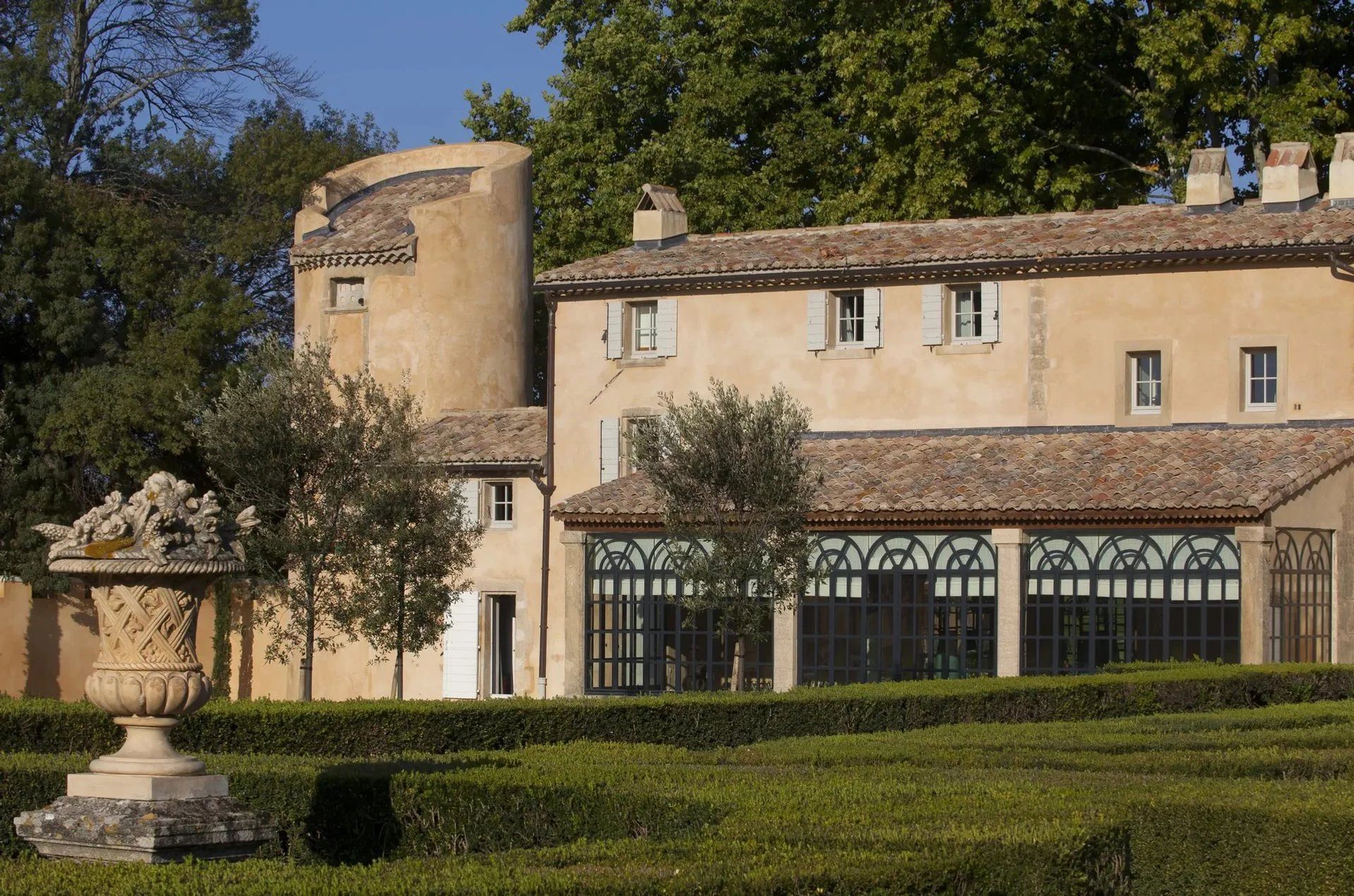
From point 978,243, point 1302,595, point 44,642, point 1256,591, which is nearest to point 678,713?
point 1256,591

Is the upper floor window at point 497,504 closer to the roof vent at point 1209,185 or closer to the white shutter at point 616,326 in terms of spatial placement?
the white shutter at point 616,326

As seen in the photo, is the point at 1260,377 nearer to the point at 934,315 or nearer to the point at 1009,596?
the point at 934,315

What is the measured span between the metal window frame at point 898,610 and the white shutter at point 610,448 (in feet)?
19.7

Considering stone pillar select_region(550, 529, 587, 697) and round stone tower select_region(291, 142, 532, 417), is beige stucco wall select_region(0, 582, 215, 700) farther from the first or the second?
stone pillar select_region(550, 529, 587, 697)

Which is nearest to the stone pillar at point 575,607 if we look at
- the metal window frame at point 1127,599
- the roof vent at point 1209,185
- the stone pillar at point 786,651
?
the stone pillar at point 786,651

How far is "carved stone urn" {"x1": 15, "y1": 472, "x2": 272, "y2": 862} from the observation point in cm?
1088

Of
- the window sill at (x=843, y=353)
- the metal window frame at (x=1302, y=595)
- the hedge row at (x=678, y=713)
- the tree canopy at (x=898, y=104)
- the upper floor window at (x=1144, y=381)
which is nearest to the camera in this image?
the hedge row at (x=678, y=713)

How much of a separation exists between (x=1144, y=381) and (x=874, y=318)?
4813 mm

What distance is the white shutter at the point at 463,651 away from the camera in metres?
38.6

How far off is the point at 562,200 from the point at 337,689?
13152 millimetres

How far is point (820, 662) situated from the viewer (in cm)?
3297

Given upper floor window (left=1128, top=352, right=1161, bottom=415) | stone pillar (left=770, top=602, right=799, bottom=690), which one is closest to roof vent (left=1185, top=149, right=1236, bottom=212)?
upper floor window (left=1128, top=352, right=1161, bottom=415)

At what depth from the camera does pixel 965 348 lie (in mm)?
35594

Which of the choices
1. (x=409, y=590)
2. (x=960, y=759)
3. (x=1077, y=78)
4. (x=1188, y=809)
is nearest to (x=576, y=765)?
(x=960, y=759)
